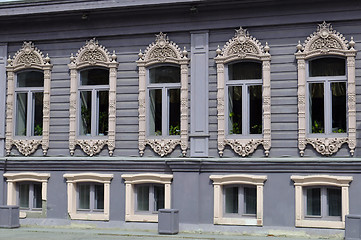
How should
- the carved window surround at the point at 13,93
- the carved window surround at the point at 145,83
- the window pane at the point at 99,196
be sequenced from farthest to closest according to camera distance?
the carved window surround at the point at 13,93
the window pane at the point at 99,196
the carved window surround at the point at 145,83

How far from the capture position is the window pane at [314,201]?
1822 centimetres

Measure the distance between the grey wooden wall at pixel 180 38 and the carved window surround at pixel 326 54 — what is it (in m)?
0.19

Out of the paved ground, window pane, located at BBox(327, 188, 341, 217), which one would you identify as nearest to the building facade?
window pane, located at BBox(327, 188, 341, 217)

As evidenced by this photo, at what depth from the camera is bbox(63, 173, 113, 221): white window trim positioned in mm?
20078

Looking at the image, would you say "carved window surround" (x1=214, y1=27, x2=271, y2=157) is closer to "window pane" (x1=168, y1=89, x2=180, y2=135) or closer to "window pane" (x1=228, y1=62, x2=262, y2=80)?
"window pane" (x1=228, y1=62, x2=262, y2=80)

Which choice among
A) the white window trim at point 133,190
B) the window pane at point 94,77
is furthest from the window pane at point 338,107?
the window pane at point 94,77

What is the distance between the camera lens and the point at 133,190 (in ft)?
65.5

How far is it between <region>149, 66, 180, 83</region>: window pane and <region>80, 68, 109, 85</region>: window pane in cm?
167

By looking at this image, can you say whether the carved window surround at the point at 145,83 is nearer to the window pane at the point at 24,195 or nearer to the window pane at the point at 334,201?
the window pane at the point at 24,195

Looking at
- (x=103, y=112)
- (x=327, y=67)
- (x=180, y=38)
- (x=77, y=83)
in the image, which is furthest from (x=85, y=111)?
(x=327, y=67)

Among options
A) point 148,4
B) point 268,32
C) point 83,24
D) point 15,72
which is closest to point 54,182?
point 15,72

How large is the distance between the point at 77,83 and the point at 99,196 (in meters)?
3.99

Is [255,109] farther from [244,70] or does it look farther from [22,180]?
[22,180]

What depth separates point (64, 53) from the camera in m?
21.1
